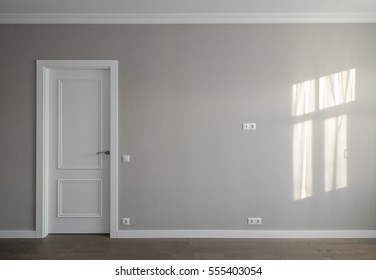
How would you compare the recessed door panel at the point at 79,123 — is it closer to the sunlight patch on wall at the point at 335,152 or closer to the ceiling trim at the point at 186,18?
the ceiling trim at the point at 186,18

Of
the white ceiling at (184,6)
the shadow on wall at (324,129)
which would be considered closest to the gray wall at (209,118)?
the shadow on wall at (324,129)

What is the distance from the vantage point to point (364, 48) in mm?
3436

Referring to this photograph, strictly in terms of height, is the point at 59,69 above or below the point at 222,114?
above

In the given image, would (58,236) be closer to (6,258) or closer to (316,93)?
(6,258)

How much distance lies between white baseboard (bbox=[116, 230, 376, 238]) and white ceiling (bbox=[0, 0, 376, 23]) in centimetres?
270

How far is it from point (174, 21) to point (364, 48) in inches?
96.1

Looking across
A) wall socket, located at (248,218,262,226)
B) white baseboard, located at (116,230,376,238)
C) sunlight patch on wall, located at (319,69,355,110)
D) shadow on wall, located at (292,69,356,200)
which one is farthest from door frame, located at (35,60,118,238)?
sunlight patch on wall, located at (319,69,355,110)

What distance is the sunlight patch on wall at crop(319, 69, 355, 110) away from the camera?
342cm

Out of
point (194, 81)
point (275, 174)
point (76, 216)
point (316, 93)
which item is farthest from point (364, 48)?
point (76, 216)

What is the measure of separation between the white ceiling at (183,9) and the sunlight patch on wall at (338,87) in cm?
72

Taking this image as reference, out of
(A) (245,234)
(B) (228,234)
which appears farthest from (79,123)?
(A) (245,234)

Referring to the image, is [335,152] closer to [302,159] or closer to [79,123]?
[302,159]

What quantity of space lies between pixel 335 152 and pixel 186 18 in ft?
8.35

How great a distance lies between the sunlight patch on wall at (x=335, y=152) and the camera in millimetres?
3426
